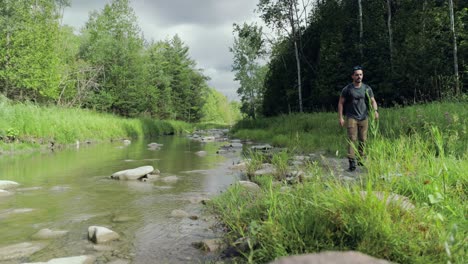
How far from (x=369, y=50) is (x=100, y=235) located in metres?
21.8

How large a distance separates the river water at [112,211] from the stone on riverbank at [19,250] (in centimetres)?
9

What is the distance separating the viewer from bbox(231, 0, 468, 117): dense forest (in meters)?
17.3

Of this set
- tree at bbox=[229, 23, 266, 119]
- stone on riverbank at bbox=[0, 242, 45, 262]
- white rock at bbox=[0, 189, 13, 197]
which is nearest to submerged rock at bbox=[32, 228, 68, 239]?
stone on riverbank at bbox=[0, 242, 45, 262]

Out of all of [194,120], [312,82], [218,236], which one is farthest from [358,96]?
[194,120]

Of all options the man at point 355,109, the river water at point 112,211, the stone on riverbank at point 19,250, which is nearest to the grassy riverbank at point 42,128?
the river water at point 112,211

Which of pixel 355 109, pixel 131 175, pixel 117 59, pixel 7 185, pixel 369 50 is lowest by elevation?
pixel 131 175

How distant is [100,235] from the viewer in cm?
372

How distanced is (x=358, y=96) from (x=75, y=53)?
125 ft

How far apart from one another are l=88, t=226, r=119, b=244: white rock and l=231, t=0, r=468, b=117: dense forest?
1205cm

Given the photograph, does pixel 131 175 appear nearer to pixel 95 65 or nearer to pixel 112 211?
pixel 112 211

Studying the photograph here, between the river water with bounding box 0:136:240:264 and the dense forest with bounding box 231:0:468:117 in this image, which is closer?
the river water with bounding box 0:136:240:264

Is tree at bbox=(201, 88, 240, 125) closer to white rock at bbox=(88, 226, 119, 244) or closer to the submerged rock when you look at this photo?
the submerged rock

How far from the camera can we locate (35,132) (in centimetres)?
1468

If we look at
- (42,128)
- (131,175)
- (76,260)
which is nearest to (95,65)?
(42,128)
